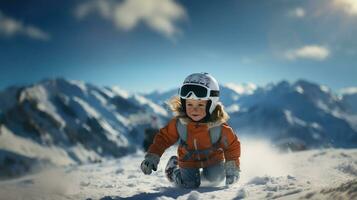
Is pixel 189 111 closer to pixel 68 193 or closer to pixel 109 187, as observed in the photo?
pixel 109 187

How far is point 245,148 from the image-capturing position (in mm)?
14680

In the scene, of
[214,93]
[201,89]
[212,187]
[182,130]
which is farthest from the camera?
[182,130]

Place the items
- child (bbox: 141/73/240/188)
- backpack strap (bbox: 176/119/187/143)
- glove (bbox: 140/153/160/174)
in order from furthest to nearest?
backpack strap (bbox: 176/119/187/143) < child (bbox: 141/73/240/188) < glove (bbox: 140/153/160/174)

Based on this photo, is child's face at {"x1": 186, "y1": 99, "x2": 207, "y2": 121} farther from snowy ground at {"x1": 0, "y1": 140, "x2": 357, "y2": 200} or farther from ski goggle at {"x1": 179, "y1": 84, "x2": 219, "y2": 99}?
snowy ground at {"x1": 0, "y1": 140, "x2": 357, "y2": 200}

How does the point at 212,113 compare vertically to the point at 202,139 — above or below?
above

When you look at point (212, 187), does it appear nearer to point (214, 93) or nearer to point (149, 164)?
point (149, 164)

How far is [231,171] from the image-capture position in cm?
746

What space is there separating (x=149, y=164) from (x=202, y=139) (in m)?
1.10

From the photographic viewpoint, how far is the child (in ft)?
24.3

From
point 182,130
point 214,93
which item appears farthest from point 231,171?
point 214,93

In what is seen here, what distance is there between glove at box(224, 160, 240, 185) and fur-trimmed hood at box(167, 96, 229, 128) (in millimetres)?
774

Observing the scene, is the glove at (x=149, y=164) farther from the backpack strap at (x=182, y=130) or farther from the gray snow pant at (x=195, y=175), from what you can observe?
the backpack strap at (x=182, y=130)

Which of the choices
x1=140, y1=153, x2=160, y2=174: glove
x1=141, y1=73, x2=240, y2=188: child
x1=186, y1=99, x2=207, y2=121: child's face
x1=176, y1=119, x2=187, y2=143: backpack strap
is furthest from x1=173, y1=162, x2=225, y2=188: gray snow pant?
x1=186, y1=99, x2=207, y2=121: child's face

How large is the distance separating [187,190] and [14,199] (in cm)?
296
